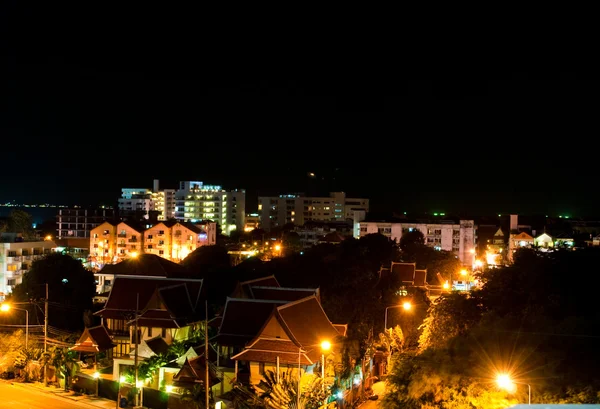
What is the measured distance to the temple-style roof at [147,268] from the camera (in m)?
43.3

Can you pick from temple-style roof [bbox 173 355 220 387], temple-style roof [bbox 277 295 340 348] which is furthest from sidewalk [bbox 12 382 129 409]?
temple-style roof [bbox 277 295 340 348]

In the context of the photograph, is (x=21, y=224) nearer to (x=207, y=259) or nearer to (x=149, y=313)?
(x=207, y=259)

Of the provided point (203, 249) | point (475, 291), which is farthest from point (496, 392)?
point (203, 249)

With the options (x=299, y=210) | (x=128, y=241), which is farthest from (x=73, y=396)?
(x=299, y=210)

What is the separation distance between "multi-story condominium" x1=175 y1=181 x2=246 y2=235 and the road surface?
232 ft

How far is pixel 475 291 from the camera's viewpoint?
25.1 m

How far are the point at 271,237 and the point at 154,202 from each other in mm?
37678

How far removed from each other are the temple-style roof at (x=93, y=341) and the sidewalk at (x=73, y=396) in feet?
6.43

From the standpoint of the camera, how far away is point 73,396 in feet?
80.6

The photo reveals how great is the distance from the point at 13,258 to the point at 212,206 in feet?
167

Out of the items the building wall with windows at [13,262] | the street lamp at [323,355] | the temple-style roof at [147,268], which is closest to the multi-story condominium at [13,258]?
the building wall with windows at [13,262]

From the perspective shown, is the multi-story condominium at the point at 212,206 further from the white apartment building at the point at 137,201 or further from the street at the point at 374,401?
the street at the point at 374,401

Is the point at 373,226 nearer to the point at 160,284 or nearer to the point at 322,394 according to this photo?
the point at 160,284

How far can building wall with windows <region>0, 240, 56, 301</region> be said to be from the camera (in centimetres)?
4666
